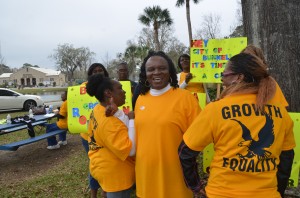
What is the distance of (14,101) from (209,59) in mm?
14665

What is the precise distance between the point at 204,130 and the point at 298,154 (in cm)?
165

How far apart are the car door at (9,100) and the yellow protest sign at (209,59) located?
1437 cm

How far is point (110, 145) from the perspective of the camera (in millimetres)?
2334

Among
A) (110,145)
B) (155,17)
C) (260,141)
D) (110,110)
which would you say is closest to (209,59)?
(110,110)

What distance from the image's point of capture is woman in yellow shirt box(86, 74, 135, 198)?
2309 millimetres

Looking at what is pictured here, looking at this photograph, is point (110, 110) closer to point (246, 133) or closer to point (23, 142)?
point (246, 133)

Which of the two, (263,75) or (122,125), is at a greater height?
(263,75)

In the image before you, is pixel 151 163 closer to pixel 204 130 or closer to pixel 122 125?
pixel 122 125

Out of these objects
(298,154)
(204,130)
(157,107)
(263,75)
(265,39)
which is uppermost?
(265,39)

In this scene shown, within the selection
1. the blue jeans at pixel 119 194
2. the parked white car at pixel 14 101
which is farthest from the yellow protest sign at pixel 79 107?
the parked white car at pixel 14 101

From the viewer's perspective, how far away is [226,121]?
1629 millimetres

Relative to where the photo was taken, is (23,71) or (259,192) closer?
(259,192)

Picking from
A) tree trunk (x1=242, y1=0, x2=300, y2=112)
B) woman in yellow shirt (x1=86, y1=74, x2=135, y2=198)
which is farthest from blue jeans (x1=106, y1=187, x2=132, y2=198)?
tree trunk (x1=242, y1=0, x2=300, y2=112)

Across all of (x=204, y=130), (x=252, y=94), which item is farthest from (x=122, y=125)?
(x=252, y=94)
